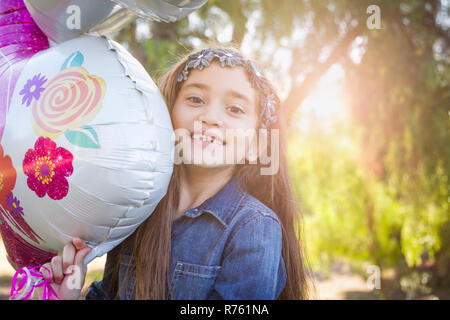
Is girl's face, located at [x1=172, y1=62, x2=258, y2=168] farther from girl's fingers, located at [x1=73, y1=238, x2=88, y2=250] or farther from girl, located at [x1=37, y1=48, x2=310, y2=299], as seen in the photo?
girl's fingers, located at [x1=73, y1=238, x2=88, y2=250]

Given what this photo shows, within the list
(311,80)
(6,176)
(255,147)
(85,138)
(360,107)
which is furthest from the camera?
(360,107)

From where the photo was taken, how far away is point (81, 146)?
1.02m

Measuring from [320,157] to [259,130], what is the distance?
12.1 feet

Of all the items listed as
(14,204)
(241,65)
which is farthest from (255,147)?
(14,204)

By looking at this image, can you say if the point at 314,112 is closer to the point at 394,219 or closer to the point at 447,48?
the point at 447,48

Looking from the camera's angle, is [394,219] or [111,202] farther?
[394,219]

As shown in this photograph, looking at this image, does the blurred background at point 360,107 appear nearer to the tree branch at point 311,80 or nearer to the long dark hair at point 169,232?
the tree branch at point 311,80

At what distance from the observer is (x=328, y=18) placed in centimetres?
334

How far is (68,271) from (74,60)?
58cm

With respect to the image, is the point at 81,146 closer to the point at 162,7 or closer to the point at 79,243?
the point at 79,243

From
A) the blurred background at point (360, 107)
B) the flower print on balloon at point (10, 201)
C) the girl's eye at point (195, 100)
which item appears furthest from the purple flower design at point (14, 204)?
the blurred background at point (360, 107)

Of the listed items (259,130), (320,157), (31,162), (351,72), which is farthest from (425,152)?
(31,162)

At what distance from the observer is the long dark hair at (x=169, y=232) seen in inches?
50.0

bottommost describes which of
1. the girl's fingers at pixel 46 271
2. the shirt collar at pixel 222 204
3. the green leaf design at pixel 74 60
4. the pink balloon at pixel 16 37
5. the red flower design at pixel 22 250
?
the girl's fingers at pixel 46 271
